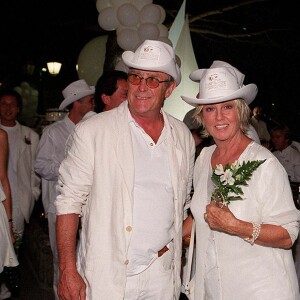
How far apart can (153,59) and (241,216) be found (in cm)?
119

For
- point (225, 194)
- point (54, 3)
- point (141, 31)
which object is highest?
point (54, 3)

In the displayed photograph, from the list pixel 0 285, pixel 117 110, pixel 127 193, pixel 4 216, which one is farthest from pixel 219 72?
pixel 0 285

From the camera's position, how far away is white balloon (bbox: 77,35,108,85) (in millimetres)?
8406

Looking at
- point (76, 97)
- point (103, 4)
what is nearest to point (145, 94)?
point (76, 97)

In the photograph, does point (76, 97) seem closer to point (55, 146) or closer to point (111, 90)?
point (55, 146)

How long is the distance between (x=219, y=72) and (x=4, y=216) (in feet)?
6.78

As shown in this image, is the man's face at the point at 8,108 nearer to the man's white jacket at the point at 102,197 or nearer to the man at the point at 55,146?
the man at the point at 55,146

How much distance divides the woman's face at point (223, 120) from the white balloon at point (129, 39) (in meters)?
4.37

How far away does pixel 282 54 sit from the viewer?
60.0 feet

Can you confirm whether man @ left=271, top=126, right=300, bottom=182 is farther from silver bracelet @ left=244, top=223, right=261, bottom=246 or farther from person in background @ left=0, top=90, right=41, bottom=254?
silver bracelet @ left=244, top=223, right=261, bottom=246

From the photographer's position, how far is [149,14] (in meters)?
7.21

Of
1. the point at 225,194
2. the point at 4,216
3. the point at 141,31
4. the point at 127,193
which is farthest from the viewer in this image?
the point at 141,31

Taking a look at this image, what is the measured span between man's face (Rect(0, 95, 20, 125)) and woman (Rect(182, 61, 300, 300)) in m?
3.77

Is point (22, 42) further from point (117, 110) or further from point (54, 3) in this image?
point (117, 110)
